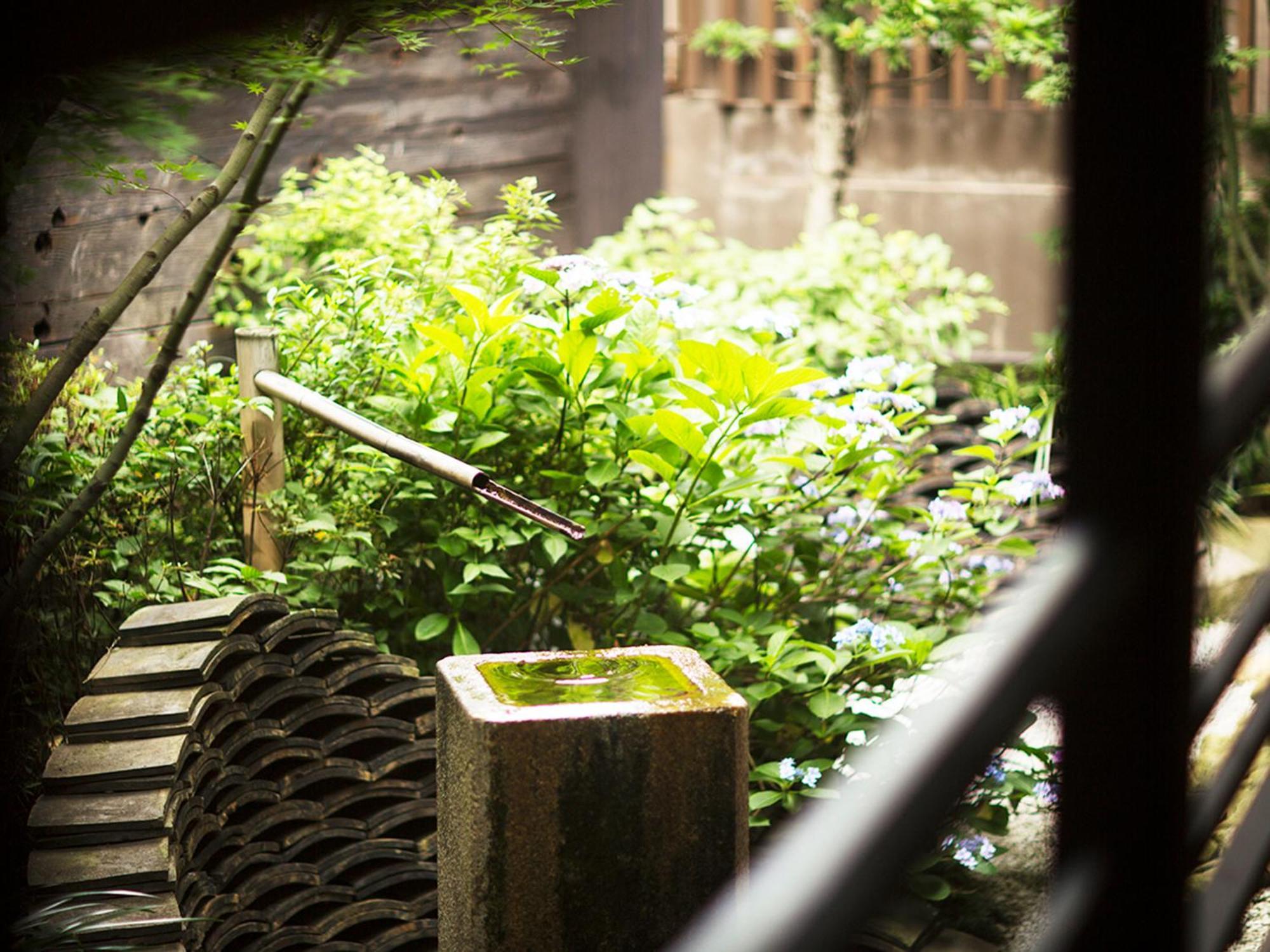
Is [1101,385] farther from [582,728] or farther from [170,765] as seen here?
[170,765]

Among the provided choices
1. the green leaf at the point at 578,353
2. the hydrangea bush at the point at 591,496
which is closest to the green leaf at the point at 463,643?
the hydrangea bush at the point at 591,496

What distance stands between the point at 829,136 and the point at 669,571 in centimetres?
406

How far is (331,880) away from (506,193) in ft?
7.00

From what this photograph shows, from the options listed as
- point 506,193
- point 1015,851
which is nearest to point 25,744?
point 506,193

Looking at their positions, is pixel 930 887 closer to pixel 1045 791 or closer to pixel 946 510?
pixel 1045 791

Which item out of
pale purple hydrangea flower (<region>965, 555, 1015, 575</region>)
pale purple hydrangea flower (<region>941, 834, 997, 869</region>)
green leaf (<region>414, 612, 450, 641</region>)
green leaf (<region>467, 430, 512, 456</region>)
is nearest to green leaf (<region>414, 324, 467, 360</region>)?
green leaf (<region>467, 430, 512, 456</region>)

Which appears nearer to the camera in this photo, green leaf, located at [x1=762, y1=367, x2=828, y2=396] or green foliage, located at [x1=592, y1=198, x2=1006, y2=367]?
green leaf, located at [x1=762, y1=367, x2=828, y2=396]

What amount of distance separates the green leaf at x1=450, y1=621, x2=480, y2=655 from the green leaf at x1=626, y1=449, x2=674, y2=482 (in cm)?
62

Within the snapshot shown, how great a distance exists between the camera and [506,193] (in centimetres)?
425

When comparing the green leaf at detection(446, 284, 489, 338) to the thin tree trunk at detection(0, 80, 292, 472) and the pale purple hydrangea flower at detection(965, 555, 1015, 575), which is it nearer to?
the thin tree trunk at detection(0, 80, 292, 472)

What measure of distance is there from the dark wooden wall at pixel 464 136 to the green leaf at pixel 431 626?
4.68ft

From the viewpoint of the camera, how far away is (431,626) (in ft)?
11.6

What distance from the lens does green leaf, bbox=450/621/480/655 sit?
11.4 ft

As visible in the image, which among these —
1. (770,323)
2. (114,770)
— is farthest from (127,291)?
(770,323)
